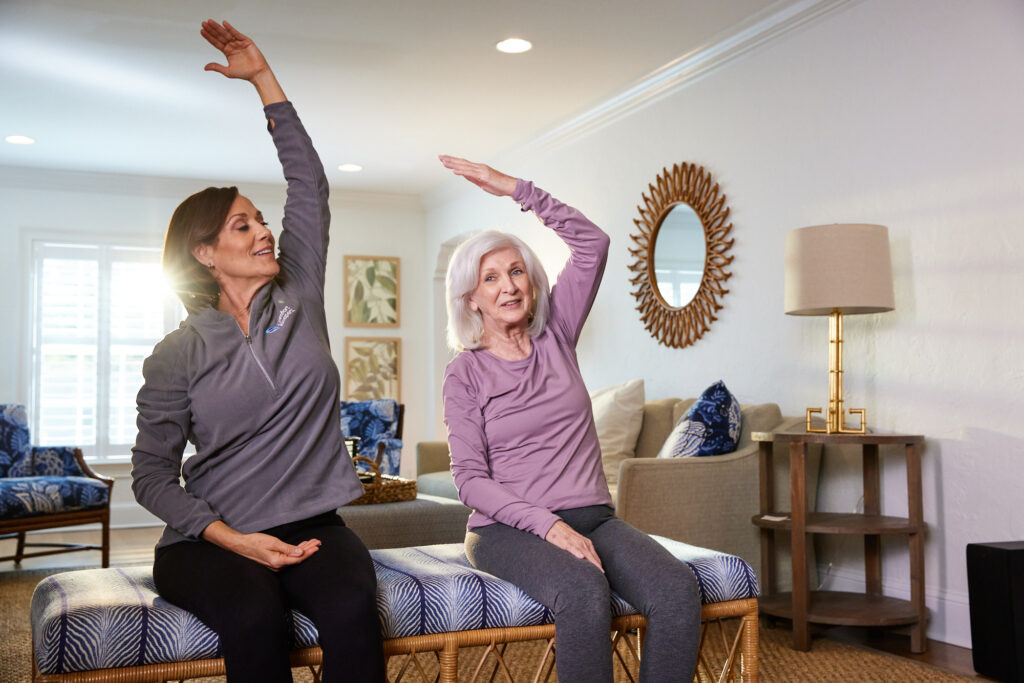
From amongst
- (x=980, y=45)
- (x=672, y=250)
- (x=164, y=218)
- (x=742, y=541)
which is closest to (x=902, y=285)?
(x=980, y=45)

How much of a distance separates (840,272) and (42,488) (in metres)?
3.94

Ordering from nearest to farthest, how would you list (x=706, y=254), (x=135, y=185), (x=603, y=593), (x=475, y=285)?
1. (x=603, y=593)
2. (x=475, y=285)
3. (x=706, y=254)
4. (x=135, y=185)

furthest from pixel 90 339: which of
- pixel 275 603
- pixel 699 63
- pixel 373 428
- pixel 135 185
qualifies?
pixel 275 603

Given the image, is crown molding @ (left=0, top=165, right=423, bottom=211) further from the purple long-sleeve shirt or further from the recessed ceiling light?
the purple long-sleeve shirt

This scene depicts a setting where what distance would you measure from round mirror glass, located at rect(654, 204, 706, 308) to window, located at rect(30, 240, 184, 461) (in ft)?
13.9

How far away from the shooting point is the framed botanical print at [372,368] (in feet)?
25.7

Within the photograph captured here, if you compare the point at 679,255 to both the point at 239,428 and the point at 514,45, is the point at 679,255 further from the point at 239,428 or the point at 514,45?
the point at 239,428

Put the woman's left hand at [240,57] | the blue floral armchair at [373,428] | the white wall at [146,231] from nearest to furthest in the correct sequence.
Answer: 1. the woman's left hand at [240,57]
2. the blue floral armchair at [373,428]
3. the white wall at [146,231]

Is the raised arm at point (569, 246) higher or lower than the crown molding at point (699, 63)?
lower

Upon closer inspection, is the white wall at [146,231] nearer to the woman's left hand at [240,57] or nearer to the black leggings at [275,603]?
the woman's left hand at [240,57]

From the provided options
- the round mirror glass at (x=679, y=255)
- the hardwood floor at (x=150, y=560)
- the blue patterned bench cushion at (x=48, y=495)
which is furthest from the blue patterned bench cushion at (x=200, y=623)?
the blue patterned bench cushion at (x=48, y=495)

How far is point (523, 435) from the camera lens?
2025 mm

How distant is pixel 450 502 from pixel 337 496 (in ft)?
6.66

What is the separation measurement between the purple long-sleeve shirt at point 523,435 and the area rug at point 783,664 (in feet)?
3.26
